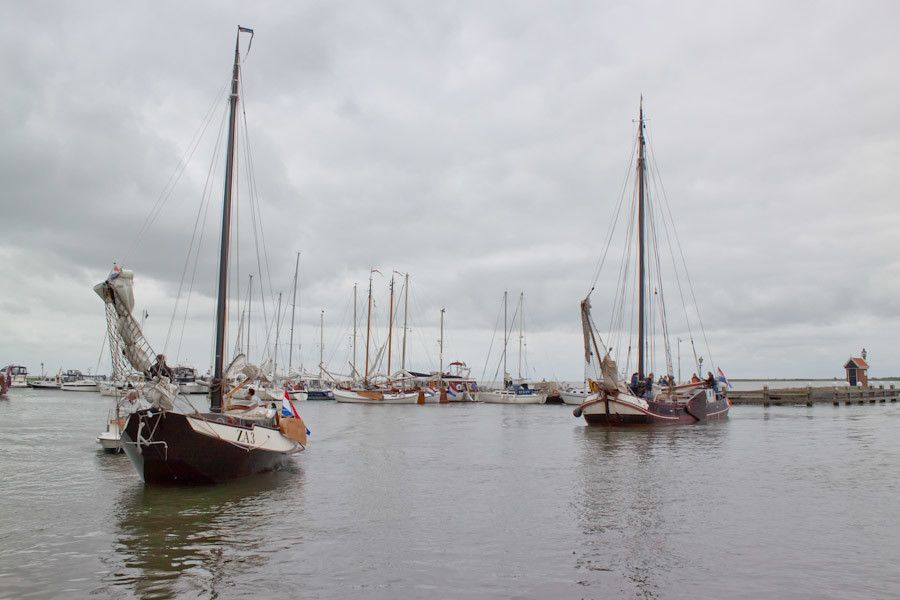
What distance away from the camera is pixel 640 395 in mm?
46688

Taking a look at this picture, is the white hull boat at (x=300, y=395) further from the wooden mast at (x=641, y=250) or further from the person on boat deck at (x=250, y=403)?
the person on boat deck at (x=250, y=403)

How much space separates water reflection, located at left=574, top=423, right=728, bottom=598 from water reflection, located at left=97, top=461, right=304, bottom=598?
20.1 feet

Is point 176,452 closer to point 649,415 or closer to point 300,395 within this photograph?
point 649,415

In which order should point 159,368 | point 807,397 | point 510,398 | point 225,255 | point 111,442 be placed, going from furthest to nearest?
point 510,398
point 807,397
point 111,442
point 225,255
point 159,368

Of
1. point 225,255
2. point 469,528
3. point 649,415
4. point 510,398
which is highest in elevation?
point 225,255

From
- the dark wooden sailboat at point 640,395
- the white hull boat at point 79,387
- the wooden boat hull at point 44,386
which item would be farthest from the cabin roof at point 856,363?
the wooden boat hull at point 44,386

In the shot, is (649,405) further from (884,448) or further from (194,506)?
(194,506)

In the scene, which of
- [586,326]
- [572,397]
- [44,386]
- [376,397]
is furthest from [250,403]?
[44,386]

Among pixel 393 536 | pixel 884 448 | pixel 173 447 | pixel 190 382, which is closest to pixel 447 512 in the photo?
pixel 393 536

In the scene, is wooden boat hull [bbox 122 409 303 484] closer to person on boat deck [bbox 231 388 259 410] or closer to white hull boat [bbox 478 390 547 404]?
person on boat deck [bbox 231 388 259 410]

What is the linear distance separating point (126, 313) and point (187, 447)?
406 cm

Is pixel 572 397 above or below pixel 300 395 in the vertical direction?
above

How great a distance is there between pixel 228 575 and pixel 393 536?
398 centimetres

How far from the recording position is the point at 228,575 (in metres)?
11.3
